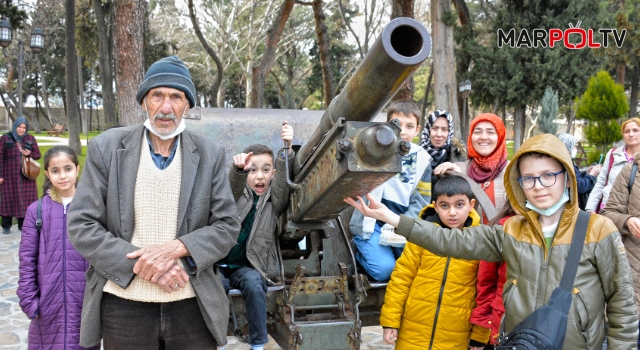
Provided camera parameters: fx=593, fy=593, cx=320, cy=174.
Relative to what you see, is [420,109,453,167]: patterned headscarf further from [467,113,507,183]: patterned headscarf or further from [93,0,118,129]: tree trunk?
[93,0,118,129]: tree trunk

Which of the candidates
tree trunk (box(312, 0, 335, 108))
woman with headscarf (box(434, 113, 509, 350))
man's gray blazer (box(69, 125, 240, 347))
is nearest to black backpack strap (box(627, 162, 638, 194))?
woman with headscarf (box(434, 113, 509, 350))

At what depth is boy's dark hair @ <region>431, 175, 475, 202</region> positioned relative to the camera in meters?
3.28

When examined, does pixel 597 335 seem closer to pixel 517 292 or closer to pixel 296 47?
pixel 517 292

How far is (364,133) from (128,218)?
101 cm

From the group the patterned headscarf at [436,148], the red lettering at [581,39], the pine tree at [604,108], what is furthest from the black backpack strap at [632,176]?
the red lettering at [581,39]

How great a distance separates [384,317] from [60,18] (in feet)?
123

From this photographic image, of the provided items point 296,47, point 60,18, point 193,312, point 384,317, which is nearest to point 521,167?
point 384,317

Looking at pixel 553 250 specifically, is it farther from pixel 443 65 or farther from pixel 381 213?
pixel 443 65

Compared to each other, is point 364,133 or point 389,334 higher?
point 364,133

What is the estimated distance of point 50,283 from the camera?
10.0 ft

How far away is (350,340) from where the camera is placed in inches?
131

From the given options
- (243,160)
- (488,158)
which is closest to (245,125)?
(243,160)

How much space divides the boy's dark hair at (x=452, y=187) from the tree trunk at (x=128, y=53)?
7.05 meters

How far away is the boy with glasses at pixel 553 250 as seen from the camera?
227 centimetres
